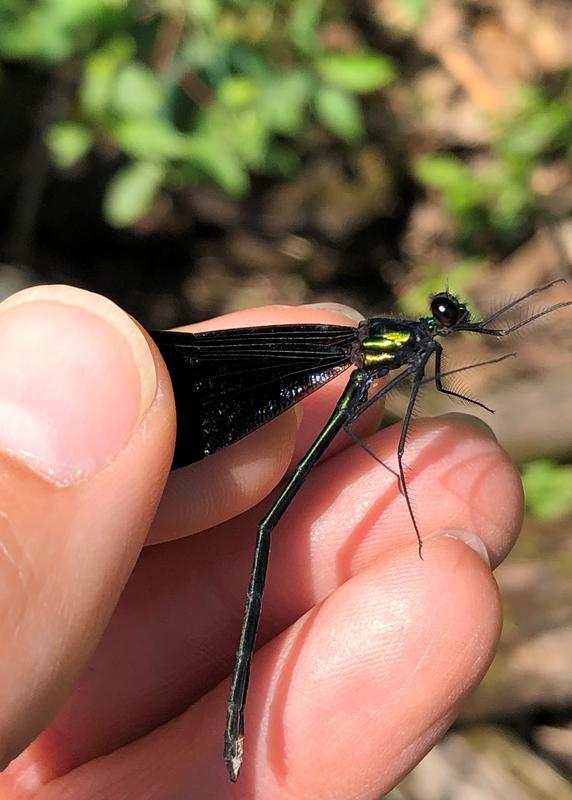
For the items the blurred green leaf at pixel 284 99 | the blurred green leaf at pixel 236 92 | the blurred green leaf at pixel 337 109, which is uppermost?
the blurred green leaf at pixel 236 92

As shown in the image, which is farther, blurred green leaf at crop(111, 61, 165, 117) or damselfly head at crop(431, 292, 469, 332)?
blurred green leaf at crop(111, 61, 165, 117)

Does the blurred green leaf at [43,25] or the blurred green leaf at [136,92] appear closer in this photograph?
the blurred green leaf at [43,25]

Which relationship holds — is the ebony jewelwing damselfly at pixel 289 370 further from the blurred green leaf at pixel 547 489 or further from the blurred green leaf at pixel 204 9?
the blurred green leaf at pixel 547 489

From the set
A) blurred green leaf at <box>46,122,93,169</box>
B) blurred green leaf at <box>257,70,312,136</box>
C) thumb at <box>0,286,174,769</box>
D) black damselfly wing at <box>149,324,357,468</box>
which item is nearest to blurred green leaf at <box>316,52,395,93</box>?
blurred green leaf at <box>257,70,312,136</box>

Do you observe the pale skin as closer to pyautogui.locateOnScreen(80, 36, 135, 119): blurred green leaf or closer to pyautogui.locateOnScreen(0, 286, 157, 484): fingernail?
pyautogui.locateOnScreen(0, 286, 157, 484): fingernail

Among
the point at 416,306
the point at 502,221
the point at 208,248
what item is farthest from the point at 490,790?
the point at 208,248

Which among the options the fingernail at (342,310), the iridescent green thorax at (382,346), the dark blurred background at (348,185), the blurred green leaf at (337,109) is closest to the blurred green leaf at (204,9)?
the dark blurred background at (348,185)

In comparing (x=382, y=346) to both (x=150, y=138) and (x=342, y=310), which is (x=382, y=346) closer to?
(x=342, y=310)
